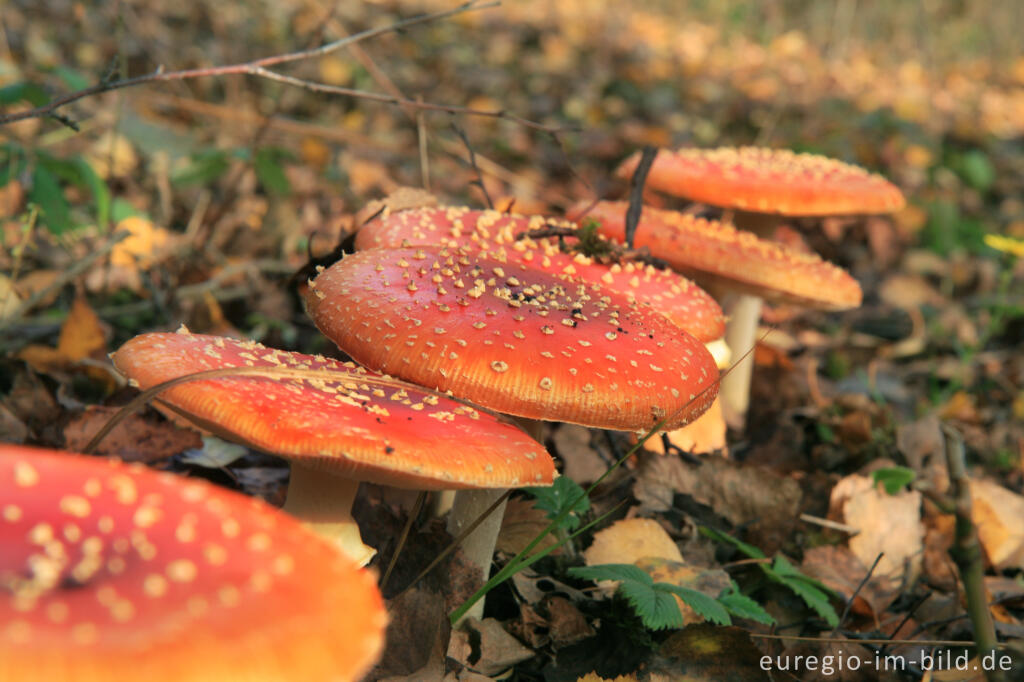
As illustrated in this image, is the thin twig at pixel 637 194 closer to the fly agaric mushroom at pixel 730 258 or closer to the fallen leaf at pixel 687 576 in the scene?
the fly agaric mushroom at pixel 730 258

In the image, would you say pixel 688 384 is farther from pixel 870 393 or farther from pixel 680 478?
pixel 870 393

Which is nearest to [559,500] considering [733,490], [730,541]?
[730,541]

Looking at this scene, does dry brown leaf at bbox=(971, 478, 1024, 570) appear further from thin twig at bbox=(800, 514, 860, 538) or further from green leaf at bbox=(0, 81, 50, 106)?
green leaf at bbox=(0, 81, 50, 106)

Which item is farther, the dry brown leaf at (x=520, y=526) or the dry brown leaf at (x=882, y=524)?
the dry brown leaf at (x=882, y=524)

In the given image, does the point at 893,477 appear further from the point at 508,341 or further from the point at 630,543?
the point at 508,341

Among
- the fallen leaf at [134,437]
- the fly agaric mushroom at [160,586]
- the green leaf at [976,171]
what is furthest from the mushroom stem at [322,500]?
the green leaf at [976,171]

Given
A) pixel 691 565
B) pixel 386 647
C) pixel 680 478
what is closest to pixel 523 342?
pixel 386 647

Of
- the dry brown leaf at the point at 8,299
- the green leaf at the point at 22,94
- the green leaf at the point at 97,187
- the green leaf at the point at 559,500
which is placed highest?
the green leaf at the point at 22,94
